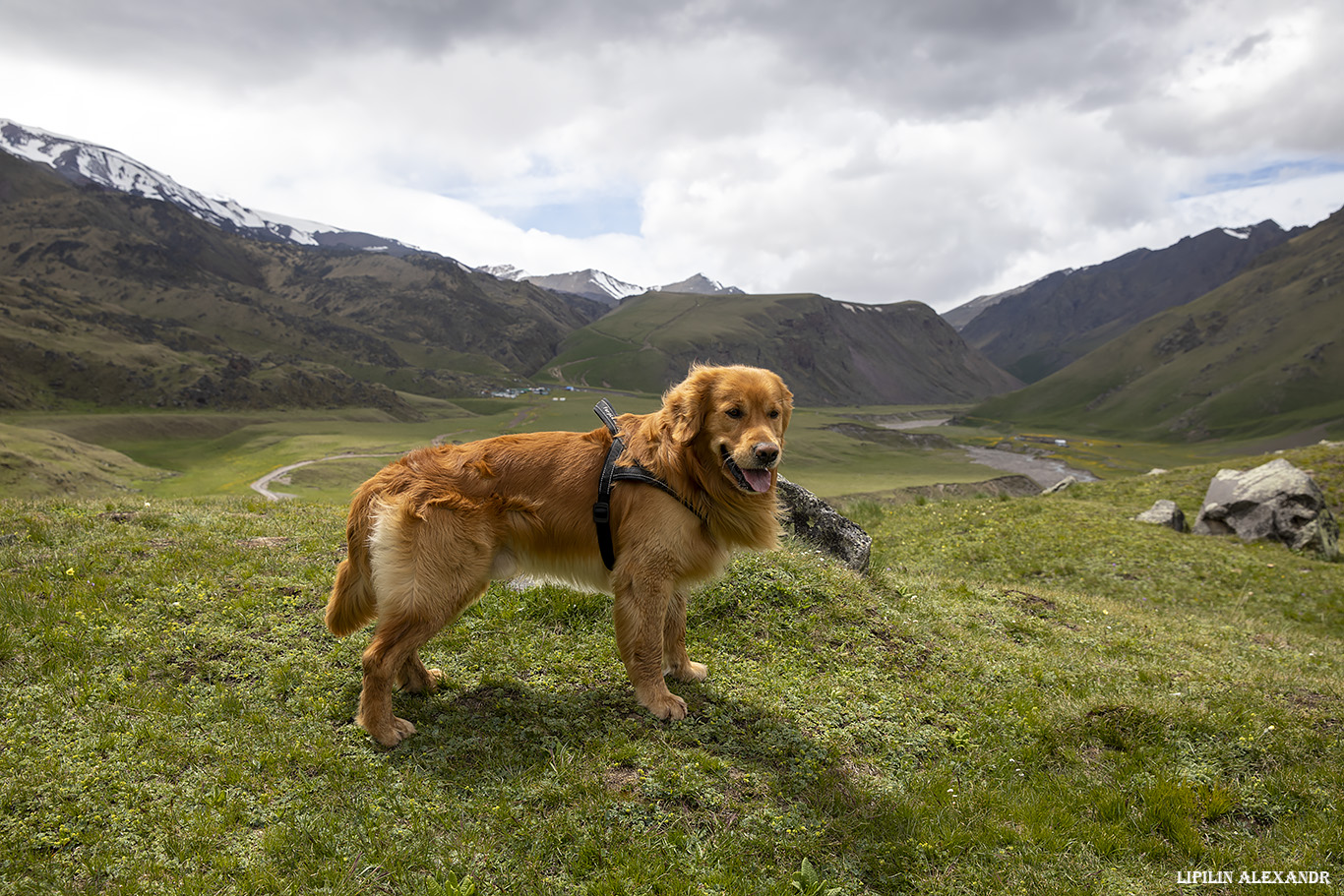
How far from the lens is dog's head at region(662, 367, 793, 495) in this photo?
6.48m

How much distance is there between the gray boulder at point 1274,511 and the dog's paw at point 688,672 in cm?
2114

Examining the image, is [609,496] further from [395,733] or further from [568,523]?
[395,733]

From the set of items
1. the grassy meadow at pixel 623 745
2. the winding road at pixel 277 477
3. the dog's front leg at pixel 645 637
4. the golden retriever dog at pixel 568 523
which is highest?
the golden retriever dog at pixel 568 523

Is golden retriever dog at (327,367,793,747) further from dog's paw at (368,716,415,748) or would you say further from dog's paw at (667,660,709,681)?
dog's paw at (667,660,709,681)

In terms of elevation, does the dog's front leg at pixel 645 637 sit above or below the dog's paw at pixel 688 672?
above

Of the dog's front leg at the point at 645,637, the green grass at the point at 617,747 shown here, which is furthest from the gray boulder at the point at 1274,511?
the dog's front leg at the point at 645,637

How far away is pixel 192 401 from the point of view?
146750mm

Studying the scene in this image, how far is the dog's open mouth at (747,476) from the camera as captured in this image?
6.42 metres

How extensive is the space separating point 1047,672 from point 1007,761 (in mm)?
2547

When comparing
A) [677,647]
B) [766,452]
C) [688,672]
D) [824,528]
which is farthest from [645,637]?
[824,528]

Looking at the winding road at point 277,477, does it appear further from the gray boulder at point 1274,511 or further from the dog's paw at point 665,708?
the gray boulder at point 1274,511

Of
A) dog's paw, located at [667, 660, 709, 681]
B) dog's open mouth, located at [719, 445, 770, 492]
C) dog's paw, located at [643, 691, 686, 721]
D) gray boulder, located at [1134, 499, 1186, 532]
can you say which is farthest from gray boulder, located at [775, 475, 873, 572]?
gray boulder, located at [1134, 499, 1186, 532]

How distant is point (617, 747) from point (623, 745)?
0.06m

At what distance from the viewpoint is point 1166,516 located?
21594 mm
